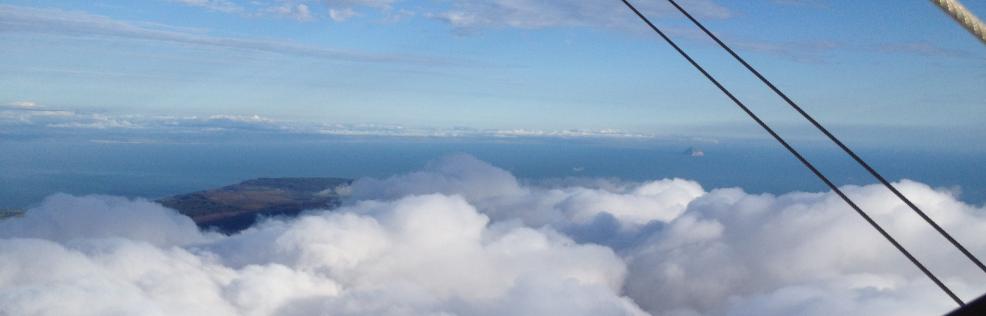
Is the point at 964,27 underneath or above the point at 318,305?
above

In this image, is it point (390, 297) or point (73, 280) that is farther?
point (390, 297)

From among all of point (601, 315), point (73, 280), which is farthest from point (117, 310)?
point (601, 315)

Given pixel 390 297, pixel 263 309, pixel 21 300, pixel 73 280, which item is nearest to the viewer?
pixel 21 300

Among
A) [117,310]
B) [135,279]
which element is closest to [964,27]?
[117,310]

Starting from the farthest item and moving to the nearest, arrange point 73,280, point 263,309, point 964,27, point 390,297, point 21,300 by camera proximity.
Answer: point 390,297, point 263,309, point 73,280, point 21,300, point 964,27

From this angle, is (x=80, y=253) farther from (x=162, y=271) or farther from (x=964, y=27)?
(x=964, y=27)

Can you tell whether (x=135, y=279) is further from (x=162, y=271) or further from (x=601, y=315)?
(x=601, y=315)
